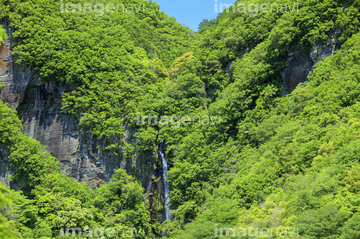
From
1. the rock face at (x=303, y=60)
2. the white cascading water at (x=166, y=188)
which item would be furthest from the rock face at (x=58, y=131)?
the rock face at (x=303, y=60)

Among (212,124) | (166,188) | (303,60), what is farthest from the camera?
(166,188)

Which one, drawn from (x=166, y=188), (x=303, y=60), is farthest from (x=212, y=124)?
(x=303, y=60)

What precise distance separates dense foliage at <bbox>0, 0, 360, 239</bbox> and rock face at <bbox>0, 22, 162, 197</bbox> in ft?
3.61

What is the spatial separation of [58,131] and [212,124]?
1610cm

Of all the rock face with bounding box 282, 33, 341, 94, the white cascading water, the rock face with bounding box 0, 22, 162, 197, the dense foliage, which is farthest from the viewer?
the rock face with bounding box 0, 22, 162, 197

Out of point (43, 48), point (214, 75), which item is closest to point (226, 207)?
point (214, 75)

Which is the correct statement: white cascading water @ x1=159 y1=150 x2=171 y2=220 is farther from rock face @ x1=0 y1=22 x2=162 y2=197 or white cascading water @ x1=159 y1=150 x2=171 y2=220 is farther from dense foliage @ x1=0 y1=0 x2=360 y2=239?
dense foliage @ x1=0 y1=0 x2=360 y2=239

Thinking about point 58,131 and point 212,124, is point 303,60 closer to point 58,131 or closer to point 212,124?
point 212,124

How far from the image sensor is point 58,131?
39.6m

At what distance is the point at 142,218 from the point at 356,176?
2023 centimetres

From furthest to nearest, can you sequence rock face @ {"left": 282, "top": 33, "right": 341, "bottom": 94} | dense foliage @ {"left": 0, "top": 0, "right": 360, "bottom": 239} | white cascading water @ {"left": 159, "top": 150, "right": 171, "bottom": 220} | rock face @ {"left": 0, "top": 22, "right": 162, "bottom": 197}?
rock face @ {"left": 0, "top": 22, "right": 162, "bottom": 197}
white cascading water @ {"left": 159, "top": 150, "right": 171, "bottom": 220}
rock face @ {"left": 282, "top": 33, "right": 341, "bottom": 94}
dense foliage @ {"left": 0, "top": 0, "right": 360, "bottom": 239}

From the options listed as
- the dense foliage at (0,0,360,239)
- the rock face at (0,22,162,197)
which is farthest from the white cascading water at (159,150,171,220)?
the dense foliage at (0,0,360,239)

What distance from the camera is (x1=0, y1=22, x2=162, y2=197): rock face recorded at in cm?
3859

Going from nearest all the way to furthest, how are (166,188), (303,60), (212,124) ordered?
(303,60)
(212,124)
(166,188)
